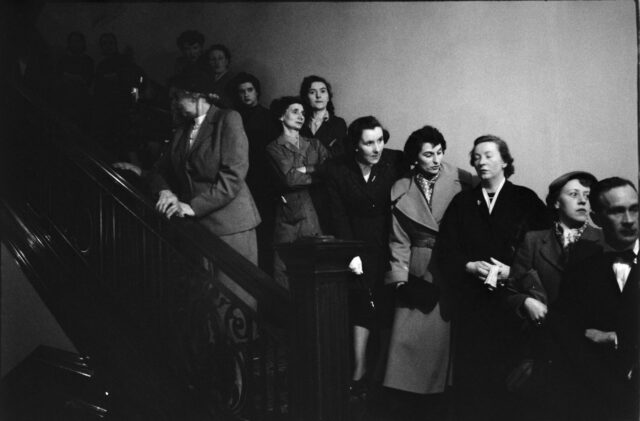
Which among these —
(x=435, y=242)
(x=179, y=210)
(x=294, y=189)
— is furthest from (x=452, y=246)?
(x=179, y=210)

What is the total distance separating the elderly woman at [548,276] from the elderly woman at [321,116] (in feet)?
4.67

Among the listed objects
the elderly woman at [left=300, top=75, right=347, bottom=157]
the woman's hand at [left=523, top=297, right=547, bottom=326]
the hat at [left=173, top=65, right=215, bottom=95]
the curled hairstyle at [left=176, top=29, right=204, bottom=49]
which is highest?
the curled hairstyle at [left=176, top=29, right=204, bottom=49]

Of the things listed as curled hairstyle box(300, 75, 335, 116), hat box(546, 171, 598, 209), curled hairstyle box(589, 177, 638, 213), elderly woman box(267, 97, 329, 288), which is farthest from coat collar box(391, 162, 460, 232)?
curled hairstyle box(300, 75, 335, 116)

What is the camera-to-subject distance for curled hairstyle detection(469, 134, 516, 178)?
3.64 meters

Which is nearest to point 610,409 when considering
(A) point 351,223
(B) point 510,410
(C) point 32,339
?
(B) point 510,410

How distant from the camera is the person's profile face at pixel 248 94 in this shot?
451 centimetres

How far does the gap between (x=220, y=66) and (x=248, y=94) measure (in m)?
0.33

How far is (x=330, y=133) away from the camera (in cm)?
420

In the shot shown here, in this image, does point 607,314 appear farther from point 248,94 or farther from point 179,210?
point 248,94

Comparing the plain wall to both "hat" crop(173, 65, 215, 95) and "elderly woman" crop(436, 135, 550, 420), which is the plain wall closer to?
"elderly woman" crop(436, 135, 550, 420)

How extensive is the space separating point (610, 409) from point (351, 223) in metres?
A: 1.79

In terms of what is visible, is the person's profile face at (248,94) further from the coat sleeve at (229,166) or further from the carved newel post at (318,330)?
the carved newel post at (318,330)

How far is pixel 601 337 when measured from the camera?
3.26 meters

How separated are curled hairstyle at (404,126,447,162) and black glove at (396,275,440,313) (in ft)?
2.54
